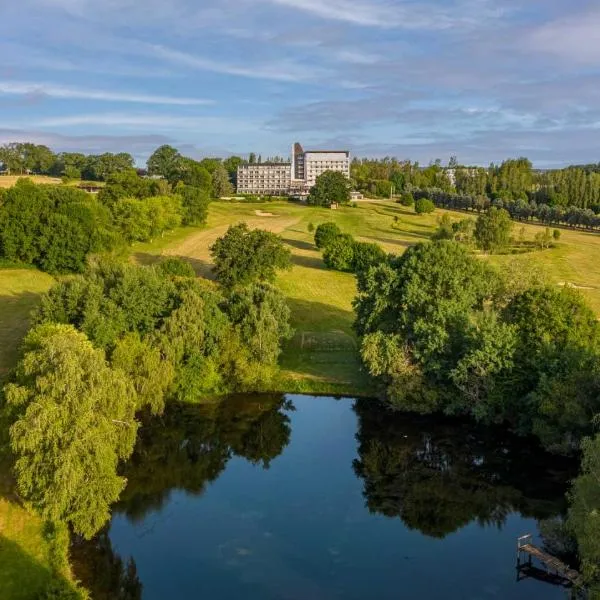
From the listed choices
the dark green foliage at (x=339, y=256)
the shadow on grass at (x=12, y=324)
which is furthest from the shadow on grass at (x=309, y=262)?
the shadow on grass at (x=12, y=324)

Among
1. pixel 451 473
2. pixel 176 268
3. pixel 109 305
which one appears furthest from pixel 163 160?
pixel 451 473

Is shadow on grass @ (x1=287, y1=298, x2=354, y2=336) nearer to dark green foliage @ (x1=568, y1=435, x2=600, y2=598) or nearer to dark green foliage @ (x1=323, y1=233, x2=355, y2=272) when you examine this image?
dark green foliage @ (x1=323, y1=233, x2=355, y2=272)

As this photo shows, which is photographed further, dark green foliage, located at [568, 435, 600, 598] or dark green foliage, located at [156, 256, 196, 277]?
dark green foliage, located at [156, 256, 196, 277]

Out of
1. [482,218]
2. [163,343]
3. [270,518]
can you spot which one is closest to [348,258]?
[482,218]

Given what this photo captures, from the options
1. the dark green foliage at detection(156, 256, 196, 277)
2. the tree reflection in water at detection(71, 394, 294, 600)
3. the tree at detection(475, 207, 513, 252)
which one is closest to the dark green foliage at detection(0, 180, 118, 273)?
the dark green foliage at detection(156, 256, 196, 277)

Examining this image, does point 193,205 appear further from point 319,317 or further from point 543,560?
point 543,560

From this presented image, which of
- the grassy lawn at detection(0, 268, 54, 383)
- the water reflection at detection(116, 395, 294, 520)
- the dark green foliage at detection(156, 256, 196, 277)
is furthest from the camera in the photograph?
the dark green foliage at detection(156, 256, 196, 277)

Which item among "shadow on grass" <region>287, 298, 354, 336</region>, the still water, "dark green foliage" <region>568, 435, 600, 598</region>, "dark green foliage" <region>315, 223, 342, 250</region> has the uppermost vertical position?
"dark green foliage" <region>315, 223, 342, 250</region>
